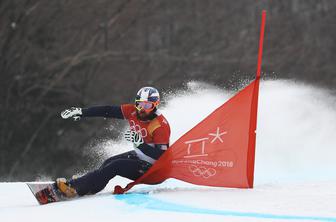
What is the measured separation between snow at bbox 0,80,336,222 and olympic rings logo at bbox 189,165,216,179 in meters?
0.14

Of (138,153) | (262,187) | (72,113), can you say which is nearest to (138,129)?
(138,153)

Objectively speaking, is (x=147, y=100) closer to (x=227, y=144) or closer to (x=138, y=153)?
(x=138, y=153)

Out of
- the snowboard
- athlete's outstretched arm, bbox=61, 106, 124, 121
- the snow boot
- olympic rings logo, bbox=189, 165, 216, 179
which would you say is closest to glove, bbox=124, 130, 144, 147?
athlete's outstretched arm, bbox=61, 106, 124, 121

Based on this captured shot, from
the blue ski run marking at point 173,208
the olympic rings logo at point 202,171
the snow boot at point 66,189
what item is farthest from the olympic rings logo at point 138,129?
the snow boot at point 66,189

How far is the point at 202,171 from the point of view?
24.7 ft

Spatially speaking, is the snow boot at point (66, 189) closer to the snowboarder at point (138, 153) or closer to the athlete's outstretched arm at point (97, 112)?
the snowboarder at point (138, 153)

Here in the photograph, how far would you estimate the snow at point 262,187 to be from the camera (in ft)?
20.4

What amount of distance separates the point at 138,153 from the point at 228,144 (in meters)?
0.90

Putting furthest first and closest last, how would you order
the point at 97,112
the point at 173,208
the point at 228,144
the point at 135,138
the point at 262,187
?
the point at 97,112, the point at 135,138, the point at 262,187, the point at 228,144, the point at 173,208

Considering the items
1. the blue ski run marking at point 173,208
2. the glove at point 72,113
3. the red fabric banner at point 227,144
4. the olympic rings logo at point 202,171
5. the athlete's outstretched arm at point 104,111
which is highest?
the athlete's outstretched arm at point 104,111

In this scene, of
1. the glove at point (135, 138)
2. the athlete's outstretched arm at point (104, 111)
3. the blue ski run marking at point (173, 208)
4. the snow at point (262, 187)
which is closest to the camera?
the blue ski run marking at point (173, 208)

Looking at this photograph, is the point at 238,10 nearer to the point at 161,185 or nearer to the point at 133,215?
the point at 161,185

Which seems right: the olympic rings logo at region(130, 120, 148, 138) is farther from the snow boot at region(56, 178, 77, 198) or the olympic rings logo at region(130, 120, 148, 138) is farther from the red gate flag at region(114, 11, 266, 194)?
the snow boot at region(56, 178, 77, 198)

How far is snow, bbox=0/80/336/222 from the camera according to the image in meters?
6.23
